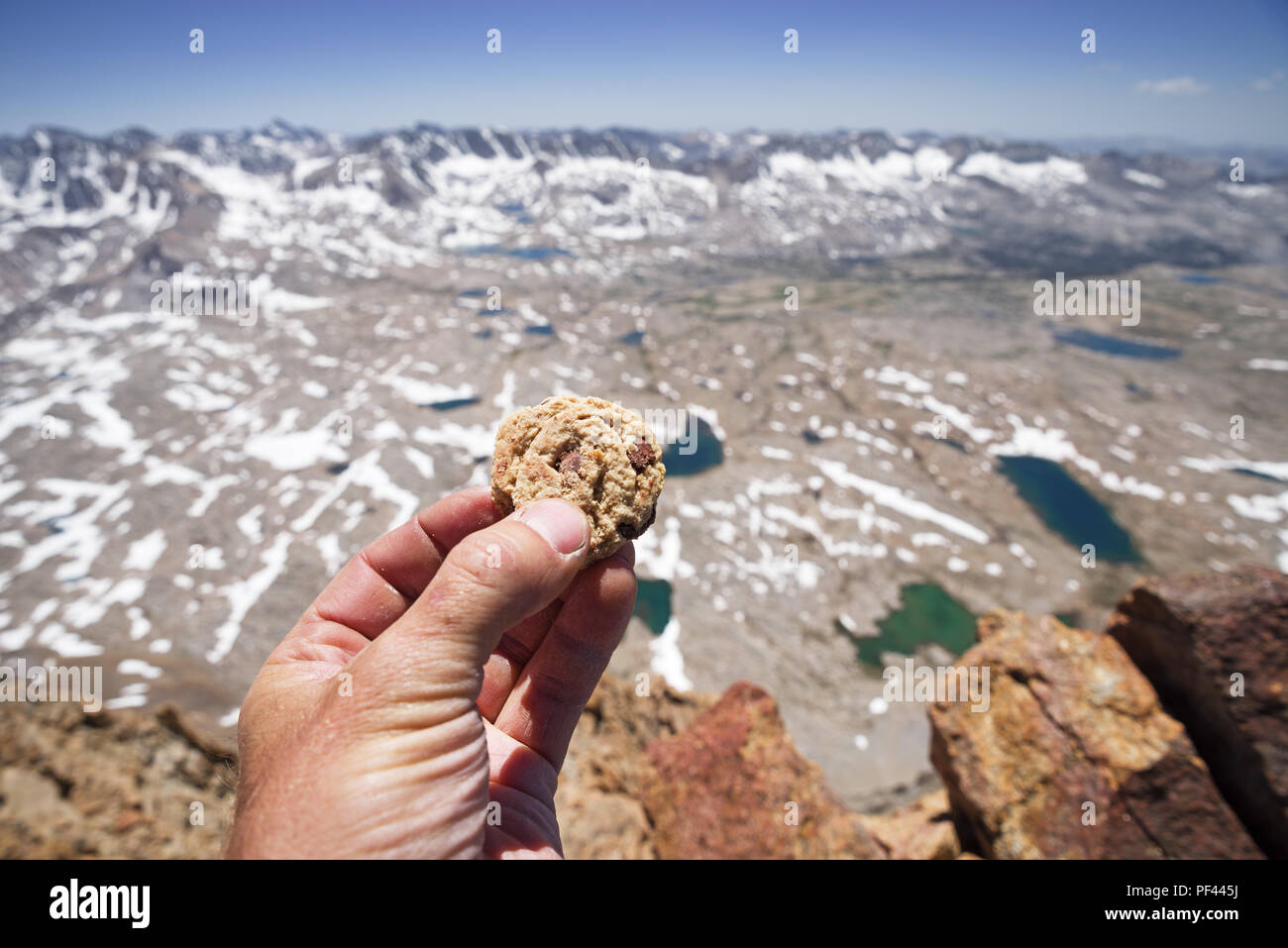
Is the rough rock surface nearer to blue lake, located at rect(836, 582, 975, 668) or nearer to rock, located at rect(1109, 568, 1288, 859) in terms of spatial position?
rock, located at rect(1109, 568, 1288, 859)

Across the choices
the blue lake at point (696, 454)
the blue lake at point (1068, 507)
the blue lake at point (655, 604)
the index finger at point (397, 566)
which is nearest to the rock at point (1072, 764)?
A: the index finger at point (397, 566)

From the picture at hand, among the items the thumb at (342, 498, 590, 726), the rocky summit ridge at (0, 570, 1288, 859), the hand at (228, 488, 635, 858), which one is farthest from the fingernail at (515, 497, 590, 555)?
the rocky summit ridge at (0, 570, 1288, 859)

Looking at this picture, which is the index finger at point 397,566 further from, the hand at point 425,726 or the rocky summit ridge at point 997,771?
the rocky summit ridge at point 997,771

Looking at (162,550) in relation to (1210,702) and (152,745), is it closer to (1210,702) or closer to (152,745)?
(152,745)

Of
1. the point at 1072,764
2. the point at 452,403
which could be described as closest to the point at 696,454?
the point at 452,403
